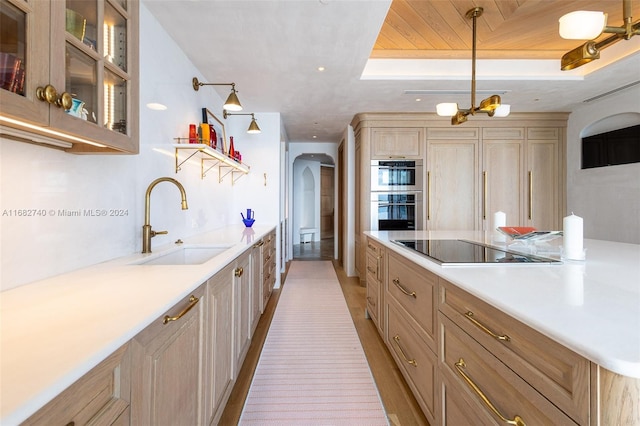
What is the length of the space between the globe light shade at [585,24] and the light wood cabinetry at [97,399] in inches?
82.9

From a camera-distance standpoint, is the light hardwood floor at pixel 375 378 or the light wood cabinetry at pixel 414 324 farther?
the light hardwood floor at pixel 375 378

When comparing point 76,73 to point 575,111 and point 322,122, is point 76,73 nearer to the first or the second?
point 322,122

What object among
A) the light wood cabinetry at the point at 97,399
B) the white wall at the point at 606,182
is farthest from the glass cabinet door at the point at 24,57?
the white wall at the point at 606,182

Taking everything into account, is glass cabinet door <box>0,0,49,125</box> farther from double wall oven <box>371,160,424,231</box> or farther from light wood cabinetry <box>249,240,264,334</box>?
double wall oven <box>371,160,424,231</box>

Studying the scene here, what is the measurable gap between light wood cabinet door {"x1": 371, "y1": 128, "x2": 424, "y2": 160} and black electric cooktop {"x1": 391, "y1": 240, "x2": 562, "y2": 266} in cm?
263

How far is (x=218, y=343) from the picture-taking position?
1508 millimetres

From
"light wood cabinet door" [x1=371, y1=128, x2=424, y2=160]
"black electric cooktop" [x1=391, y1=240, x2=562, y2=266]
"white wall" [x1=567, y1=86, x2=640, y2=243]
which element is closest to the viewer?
"black electric cooktop" [x1=391, y1=240, x2=562, y2=266]

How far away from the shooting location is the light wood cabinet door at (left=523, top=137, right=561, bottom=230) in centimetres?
448

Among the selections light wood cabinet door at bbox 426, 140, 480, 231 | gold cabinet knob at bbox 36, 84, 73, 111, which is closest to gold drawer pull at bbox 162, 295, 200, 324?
gold cabinet knob at bbox 36, 84, 73, 111

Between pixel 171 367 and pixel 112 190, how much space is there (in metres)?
1.08

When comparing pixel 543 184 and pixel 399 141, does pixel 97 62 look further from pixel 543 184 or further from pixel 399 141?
pixel 543 184

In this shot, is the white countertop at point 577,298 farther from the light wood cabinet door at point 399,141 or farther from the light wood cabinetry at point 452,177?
the light wood cabinet door at point 399,141

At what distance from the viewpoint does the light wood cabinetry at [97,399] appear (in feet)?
1.77

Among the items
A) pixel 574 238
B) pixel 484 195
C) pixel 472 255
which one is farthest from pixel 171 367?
pixel 484 195
